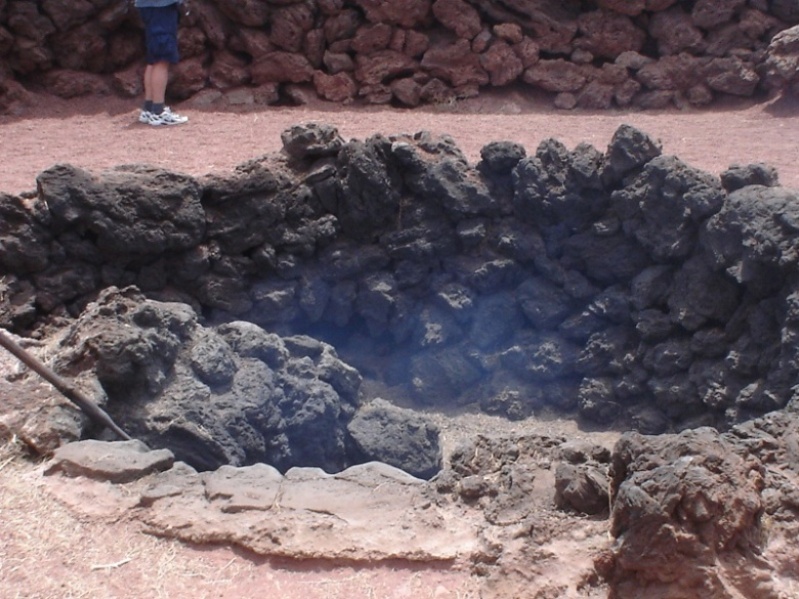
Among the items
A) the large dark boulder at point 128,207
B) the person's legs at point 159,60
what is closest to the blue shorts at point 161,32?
the person's legs at point 159,60

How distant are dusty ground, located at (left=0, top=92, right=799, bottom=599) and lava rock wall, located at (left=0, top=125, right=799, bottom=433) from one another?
0.60 metres

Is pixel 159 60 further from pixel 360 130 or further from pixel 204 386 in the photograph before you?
pixel 204 386

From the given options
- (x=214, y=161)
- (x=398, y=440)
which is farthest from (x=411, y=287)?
(x=214, y=161)

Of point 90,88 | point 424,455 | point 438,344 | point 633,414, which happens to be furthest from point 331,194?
point 90,88

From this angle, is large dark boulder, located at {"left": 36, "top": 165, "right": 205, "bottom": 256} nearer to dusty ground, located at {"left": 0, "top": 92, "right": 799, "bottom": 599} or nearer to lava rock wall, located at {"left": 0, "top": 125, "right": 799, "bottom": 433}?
lava rock wall, located at {"left": 0, "top": 125, "right": 799, "bottom": 433}

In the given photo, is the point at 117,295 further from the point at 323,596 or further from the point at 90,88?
the point at 90,88

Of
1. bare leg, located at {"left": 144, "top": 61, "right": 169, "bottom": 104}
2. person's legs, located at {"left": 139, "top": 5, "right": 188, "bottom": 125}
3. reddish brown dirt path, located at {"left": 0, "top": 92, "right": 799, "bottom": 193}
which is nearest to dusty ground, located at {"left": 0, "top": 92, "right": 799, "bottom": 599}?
reddish brown dirt path, located at {"left": 0, "top": 92, "right": 799, "bottom": 193}

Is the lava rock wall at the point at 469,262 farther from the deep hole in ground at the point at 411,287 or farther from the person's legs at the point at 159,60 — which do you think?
the person's legs at the point at 159,60

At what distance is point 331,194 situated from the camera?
8.84 metres

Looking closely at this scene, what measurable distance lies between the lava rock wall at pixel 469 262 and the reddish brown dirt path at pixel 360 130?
0.69m

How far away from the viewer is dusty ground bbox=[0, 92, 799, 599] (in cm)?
420

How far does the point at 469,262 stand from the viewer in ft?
30.3

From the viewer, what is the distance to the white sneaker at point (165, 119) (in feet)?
35.7

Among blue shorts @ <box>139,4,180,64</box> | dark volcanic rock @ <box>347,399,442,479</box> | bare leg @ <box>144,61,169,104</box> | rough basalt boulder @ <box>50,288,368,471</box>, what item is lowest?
dark volcanic rock @ <box>347,399,442,479</box>
